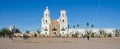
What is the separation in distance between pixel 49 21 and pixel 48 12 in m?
4.82

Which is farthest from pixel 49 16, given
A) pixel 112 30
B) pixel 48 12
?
pixel 112 30

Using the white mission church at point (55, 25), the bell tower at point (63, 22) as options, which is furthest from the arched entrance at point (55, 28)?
the bell tower at point (63, 22)

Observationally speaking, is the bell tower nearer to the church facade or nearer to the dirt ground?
the church facade

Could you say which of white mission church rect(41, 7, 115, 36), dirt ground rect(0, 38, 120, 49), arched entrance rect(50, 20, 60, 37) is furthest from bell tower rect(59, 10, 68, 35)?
dirt ground rect(0, 38, 120, 49)

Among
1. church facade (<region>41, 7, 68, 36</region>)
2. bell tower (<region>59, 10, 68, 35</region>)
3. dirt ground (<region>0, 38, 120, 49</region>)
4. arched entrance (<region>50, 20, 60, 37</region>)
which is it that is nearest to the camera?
dirt ground (<region>0, 38, 120, 49</region>)

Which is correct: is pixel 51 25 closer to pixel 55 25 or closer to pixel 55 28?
pixel 55 25

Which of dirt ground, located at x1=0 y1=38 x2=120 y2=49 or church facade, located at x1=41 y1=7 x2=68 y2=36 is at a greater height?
church facade, located at x1=41 y1=7 x2=68 y2=36

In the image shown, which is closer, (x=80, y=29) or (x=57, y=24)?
(x=57, y=24)

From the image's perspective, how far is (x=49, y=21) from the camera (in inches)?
4766

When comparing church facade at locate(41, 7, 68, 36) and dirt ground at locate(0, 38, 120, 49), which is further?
church facade at locate(41, 7, 68, 36)

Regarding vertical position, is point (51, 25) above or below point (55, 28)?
above

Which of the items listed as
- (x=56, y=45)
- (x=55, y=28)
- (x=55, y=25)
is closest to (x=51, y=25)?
(x=55, y=25)

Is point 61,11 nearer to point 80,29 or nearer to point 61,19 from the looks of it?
point 61,19

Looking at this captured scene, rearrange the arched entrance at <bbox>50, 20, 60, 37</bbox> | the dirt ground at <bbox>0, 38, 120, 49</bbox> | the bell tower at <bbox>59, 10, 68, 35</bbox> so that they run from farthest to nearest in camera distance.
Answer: the arched entrance at <bbox>50, 20, 60, 37</bbox>
the bell tower at <bbox>59, 10, 68, 35</bbox>
the dirt ground at <bbox>0, 38, 120, 49</bbox>
